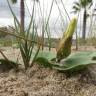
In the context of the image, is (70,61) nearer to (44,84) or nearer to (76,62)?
(76,62)

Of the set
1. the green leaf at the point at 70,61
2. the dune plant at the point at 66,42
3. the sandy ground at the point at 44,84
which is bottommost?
the sandy ground at the point at 44,84

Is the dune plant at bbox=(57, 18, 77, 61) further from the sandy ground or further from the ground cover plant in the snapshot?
the sandy ground

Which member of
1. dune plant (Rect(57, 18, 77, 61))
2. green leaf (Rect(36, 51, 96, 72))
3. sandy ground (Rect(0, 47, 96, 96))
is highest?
dune plant (Rect(57, 18, 77, 61))

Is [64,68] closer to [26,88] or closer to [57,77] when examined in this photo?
[57,77]

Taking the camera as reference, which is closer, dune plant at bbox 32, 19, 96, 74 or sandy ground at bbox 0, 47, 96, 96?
sandy ground at bbox 0, 47, 96, 96

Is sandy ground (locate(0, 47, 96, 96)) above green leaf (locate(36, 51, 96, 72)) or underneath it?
underneath

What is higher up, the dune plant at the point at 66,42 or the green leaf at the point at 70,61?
the dune plant at the point at 66,42

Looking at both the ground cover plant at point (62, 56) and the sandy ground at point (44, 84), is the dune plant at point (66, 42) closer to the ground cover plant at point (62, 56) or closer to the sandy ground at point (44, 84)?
the ground cover plant at point (62, 56)

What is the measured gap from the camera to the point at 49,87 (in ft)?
6.56

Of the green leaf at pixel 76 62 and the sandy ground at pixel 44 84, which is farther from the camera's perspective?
the green leaf at pixel 76 62

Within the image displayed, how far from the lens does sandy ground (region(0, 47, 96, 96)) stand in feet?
6.36

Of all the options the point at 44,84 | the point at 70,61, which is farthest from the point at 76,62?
the point at 44,84

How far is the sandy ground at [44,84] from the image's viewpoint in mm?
1939

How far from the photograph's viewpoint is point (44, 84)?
2.05 m
